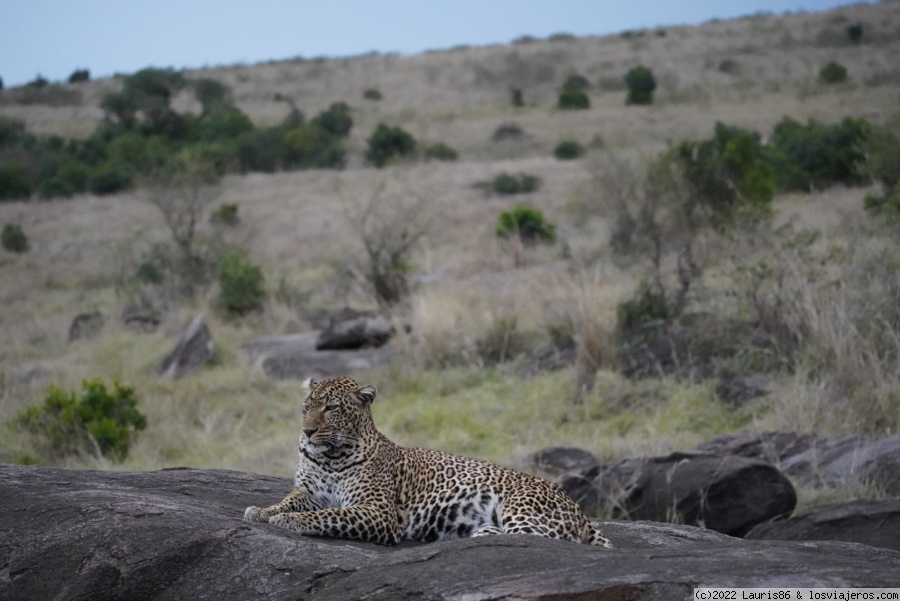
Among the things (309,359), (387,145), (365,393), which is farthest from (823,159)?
(365,393)

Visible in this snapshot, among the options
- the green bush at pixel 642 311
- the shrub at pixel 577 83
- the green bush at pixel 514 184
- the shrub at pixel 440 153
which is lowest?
the green bush at pixel 642 311

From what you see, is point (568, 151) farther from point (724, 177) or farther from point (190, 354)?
point (190, 354)

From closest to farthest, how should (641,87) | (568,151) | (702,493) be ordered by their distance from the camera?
1. (702,493)
2. (568,151)
3. (641,87)

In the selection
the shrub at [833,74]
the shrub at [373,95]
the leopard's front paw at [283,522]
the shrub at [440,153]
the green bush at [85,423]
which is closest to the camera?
the leopard's front paw at [283,522]

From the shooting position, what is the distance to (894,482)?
10.1 metres

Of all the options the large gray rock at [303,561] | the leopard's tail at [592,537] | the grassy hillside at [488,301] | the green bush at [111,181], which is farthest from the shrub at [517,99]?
the large gray rock at [303,561]

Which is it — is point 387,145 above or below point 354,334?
above

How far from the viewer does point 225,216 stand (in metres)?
35.9

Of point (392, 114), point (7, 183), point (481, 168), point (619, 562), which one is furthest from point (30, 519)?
point (392, 114)

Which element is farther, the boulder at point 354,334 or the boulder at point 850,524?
the boulder at point 354,334

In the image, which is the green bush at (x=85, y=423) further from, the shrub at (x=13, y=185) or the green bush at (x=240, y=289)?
the shrub at (x=13, y=185)

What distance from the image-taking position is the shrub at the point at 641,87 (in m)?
56.5

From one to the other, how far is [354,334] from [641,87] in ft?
134

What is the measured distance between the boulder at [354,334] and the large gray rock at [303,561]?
40.1 ft
